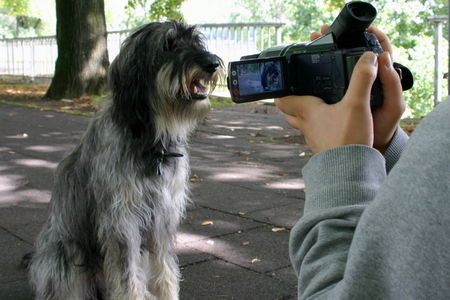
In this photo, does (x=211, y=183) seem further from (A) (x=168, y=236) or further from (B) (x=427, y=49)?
(B) (x=427, y=49)

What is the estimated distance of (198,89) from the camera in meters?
3.42

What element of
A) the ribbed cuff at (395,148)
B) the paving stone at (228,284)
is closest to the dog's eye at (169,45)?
the paving stone at (228,284)

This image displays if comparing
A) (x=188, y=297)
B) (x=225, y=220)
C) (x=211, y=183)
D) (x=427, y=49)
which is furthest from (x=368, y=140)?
(x=427, y=49)

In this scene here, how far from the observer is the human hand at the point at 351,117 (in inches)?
46.6

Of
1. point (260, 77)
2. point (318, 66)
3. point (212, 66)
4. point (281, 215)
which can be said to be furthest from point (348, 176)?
point (281, 215)

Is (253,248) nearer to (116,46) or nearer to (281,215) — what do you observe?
(281,215)

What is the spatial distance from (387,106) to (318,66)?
0.69 ft

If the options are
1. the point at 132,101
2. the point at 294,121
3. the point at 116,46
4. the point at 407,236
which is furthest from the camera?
the point at 116,46

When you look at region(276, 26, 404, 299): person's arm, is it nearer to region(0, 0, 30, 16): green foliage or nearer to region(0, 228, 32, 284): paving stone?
region(0, 228, 32, 284): paving stone

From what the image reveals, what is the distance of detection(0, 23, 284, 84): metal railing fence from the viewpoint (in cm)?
1599

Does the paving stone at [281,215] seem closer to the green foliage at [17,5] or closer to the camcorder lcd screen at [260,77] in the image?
the camcorder lcd screen at [260,77]

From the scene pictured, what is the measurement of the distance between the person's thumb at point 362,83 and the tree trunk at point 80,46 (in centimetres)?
1401

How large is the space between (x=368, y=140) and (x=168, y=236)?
261cm

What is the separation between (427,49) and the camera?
25.8m
